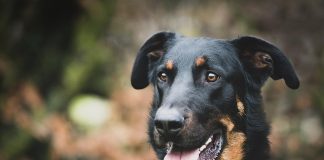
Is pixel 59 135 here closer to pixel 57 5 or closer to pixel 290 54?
pixel 57 5

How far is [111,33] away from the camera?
14.3 m

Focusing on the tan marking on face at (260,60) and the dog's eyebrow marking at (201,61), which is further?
the tan marking on face at (260,60)

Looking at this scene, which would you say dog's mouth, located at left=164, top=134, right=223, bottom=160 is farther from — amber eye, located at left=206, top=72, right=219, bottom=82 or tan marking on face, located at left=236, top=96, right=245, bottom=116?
amber eye, located at left=206, top=72, right=219, bottom=82

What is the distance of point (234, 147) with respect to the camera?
6.52 meters

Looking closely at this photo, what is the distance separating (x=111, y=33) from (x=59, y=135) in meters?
1.92

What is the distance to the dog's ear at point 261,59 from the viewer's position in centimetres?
672

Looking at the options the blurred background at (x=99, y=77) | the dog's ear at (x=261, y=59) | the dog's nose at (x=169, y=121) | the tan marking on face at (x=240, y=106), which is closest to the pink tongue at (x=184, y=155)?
the dog's nose at (x=169, y=121)

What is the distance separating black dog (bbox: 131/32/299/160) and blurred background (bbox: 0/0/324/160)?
19.1ft

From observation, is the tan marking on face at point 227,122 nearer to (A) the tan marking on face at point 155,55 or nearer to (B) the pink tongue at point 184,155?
(B) the pink tongue at point 184,155

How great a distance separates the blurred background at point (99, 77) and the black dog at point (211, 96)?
5.82 metres

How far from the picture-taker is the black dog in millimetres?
6176

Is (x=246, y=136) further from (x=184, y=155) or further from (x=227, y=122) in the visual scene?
(x=184, y=155)

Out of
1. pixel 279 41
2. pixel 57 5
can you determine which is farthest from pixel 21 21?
pixel 279 41

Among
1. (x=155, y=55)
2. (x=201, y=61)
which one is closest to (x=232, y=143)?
(x=201, y=61)
